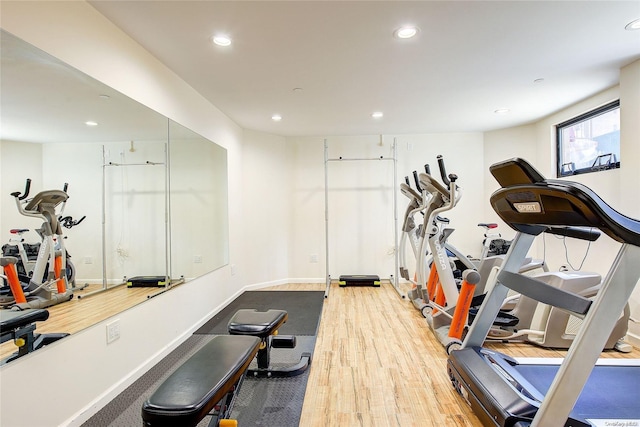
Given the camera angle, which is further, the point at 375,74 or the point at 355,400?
the point at 375,74

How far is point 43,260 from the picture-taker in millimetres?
1653

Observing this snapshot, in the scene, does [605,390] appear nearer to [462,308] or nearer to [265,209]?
[462,308]

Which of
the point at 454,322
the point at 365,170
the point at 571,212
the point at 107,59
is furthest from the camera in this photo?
the point at 365,170

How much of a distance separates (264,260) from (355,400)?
3.07m

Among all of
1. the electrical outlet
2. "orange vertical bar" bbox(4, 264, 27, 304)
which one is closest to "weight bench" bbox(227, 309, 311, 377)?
the electrical outlet

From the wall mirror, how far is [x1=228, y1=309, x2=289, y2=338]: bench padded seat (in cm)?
83

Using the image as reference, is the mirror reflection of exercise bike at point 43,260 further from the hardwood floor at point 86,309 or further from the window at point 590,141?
the window at point 590,141

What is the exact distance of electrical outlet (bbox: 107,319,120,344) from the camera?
1934 millimetres

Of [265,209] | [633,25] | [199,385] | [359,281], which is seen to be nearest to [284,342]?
[199,385]

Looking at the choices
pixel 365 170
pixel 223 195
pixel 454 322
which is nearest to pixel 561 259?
pixel 454 322

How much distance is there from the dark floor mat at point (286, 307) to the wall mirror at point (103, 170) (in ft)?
1.82

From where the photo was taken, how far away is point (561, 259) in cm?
395

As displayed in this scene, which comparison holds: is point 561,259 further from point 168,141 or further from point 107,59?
point 107,59

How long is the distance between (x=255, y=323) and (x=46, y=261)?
3.96 ft
